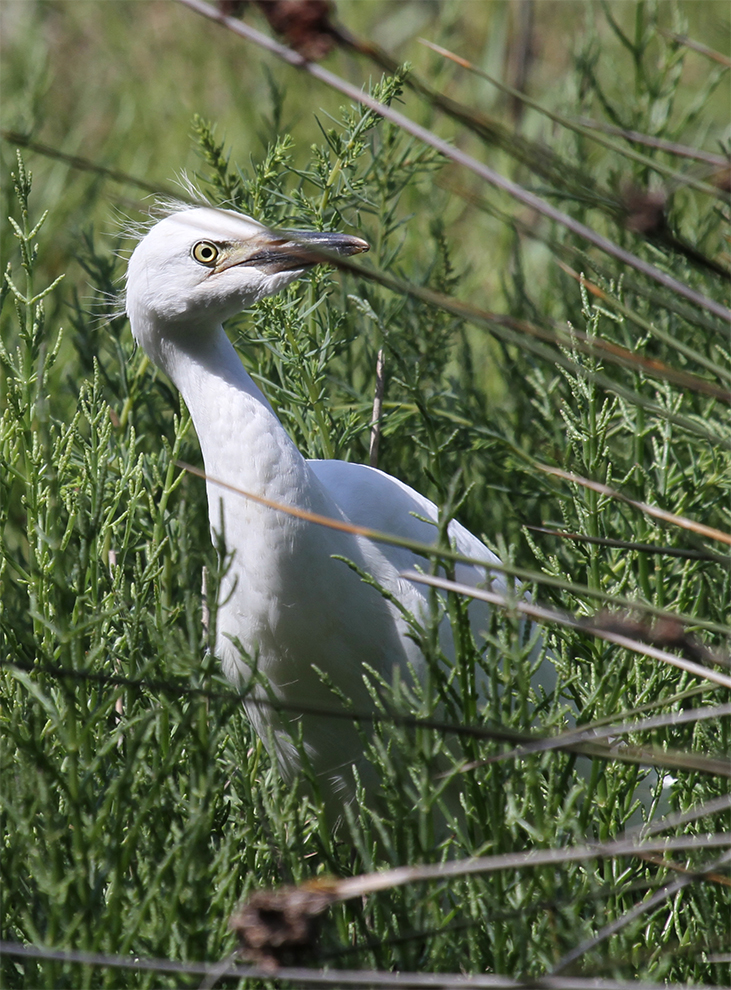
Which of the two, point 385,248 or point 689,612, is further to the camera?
point 385,248

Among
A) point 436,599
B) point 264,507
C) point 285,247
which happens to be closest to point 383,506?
point 264,507

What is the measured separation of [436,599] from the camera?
1.29 m

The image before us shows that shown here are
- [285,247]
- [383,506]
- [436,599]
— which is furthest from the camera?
[383,506]

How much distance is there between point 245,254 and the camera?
176cm

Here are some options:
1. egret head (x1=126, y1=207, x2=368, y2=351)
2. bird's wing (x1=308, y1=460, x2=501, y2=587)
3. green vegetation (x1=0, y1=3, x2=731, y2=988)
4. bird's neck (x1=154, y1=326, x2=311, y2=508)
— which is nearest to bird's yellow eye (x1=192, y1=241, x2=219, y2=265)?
egret head (x1=126, y1=207, x2=368, y2=351)

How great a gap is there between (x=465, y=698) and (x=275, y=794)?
0.29 metres

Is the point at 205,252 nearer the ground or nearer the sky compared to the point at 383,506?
nearer the sky

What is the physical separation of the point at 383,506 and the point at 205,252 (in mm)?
555

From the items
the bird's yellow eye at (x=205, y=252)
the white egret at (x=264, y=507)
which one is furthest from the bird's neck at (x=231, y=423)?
the bird's yellow eye at (x=205, y=252)

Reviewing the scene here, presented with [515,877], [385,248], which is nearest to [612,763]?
[515,877]

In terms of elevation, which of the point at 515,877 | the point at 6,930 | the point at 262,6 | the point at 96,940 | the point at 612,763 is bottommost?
the point at 6,930

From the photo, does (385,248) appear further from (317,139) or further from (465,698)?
(317,139)

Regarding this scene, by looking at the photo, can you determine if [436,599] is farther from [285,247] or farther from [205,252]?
[205,252]

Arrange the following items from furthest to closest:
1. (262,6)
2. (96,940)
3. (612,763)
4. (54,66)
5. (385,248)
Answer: (54,66) < (385,248) < (612,763) < (96,940) < (262,6)
